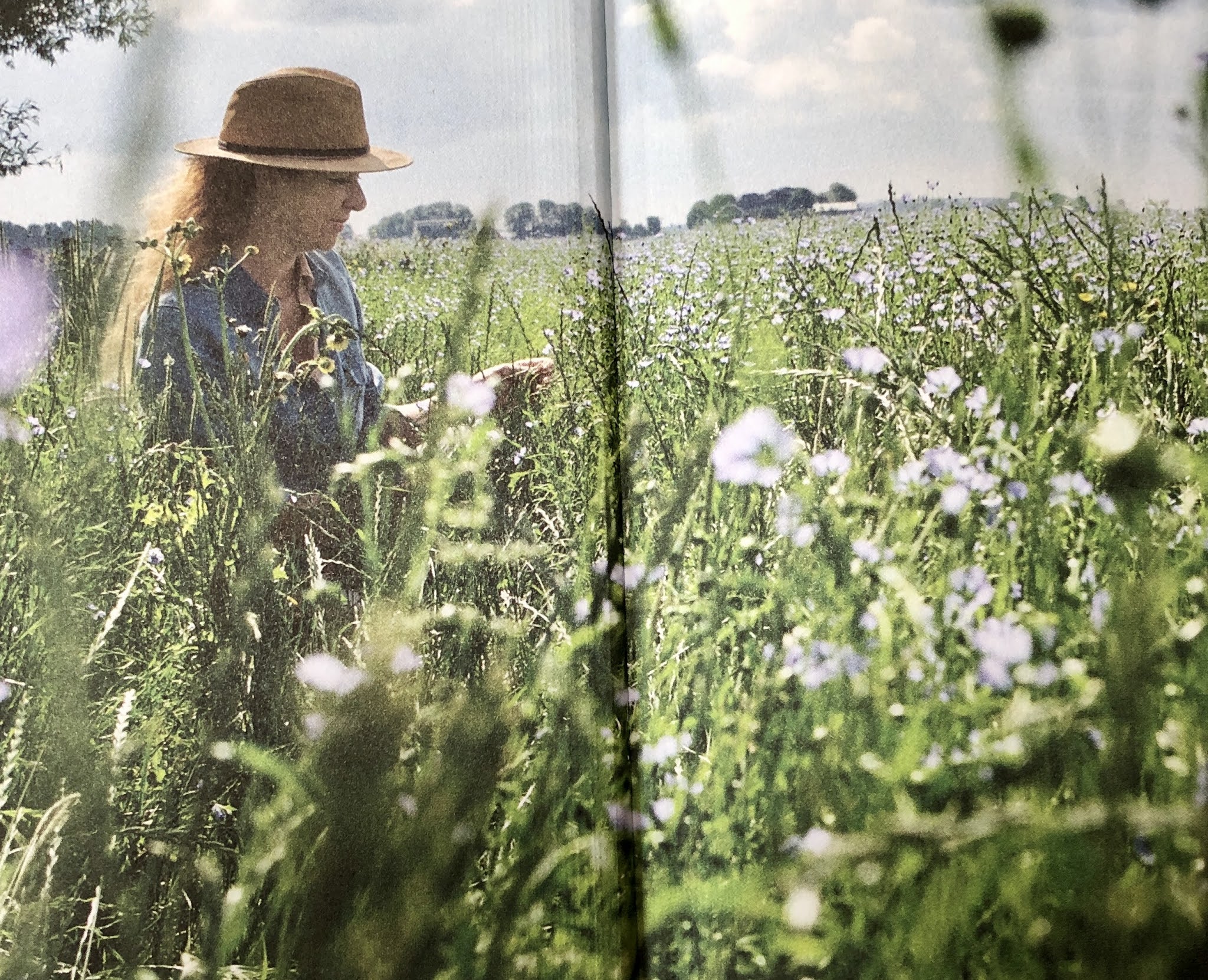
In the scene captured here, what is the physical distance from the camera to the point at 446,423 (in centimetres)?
157

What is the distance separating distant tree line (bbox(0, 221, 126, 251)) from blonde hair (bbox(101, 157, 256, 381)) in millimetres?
38

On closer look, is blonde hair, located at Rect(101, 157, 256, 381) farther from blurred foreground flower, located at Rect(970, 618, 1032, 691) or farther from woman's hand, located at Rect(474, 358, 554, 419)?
blurred foreground flower, located at Rect(970, 618, 1032, 691)

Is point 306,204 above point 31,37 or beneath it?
beneath

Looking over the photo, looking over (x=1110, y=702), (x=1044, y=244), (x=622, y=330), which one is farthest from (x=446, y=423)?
(x=1110, y=702)

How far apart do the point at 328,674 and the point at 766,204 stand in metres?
0.94

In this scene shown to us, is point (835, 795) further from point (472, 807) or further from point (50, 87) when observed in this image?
point (50, 87)

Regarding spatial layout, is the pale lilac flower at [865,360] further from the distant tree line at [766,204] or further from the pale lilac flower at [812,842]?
the pale lilac flower at [812,842]

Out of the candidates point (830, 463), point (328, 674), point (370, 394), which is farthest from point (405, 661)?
point (830, 463)

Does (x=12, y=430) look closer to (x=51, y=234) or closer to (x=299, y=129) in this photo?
(x=51, y=234)

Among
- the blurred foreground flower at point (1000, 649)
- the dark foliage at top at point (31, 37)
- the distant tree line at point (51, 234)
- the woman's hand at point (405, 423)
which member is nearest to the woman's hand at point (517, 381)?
the woman's hand at point (405, 423)

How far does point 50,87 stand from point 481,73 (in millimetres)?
600

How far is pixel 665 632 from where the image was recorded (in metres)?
1.76

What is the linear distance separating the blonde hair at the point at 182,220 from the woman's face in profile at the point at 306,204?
0.07ft

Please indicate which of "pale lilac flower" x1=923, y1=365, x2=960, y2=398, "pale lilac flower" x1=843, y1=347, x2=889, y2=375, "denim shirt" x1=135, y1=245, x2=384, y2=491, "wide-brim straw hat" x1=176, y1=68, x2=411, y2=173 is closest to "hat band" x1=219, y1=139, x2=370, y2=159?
"wide-brim straw hat" x1=176, y1=68, x2=411, y2=173
